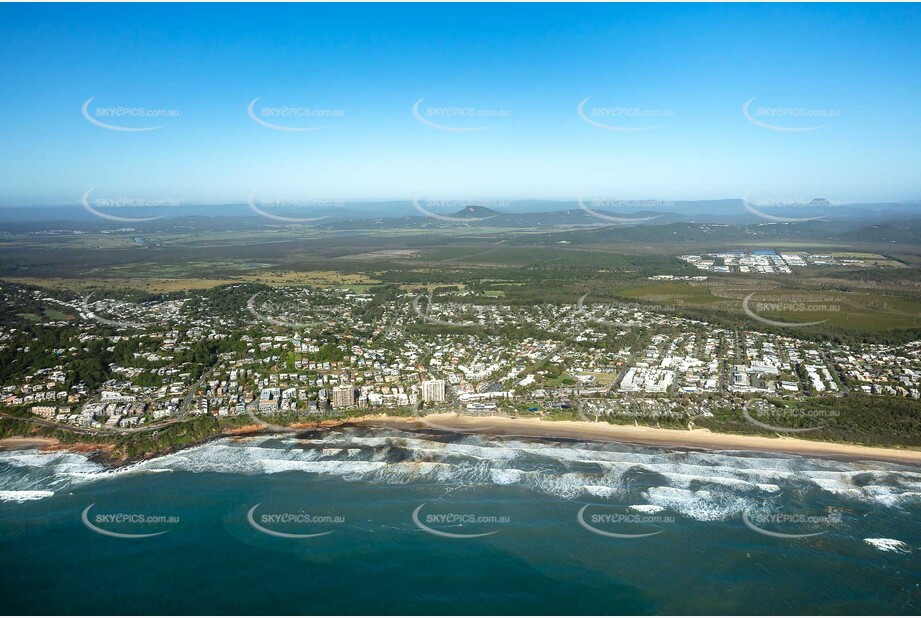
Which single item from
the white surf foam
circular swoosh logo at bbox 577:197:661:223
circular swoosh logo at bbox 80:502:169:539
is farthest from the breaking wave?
circular swoosh logo at bbox 577:197:661:223

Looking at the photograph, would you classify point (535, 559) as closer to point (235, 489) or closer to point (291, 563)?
point (291, 563)

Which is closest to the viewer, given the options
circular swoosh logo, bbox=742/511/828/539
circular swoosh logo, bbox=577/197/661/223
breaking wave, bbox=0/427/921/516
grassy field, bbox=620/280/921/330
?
circular swoosh logo, bbox=742/511/828/539

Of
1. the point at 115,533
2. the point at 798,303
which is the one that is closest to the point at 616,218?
the point at 798,303

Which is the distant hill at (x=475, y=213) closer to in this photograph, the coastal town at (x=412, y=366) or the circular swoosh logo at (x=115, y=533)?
the coastal town at (x=412, y=366)

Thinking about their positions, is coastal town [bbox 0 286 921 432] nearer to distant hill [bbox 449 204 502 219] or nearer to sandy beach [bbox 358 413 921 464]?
sandy beach [bbox 358 413 921 464]

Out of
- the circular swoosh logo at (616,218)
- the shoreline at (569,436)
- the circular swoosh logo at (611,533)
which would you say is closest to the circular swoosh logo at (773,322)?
the shoreline at (569,436)
